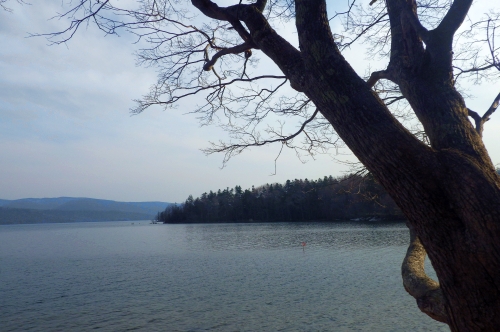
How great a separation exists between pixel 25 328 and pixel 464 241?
14.8 meters

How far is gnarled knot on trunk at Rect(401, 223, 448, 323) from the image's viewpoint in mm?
2360

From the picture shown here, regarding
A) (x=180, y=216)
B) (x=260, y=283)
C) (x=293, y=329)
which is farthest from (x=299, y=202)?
(x=293, y=329)

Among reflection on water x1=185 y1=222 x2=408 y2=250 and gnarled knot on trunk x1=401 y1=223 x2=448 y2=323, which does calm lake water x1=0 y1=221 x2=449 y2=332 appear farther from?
gnarled knot on trunk x1=401 y1=223 x2=448 y2=323

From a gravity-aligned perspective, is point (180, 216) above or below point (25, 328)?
above

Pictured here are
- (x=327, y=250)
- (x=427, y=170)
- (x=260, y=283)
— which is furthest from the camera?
(x=327, y=250)

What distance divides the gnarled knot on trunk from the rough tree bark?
24 mm

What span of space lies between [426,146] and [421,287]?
105 centimetres

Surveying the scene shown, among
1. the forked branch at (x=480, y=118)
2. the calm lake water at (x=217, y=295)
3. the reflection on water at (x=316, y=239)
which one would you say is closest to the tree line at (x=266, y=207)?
the reflection on water at (x=316, y=239)

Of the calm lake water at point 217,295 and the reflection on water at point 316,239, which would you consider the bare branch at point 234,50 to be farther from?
the reflection on water at point 316,239

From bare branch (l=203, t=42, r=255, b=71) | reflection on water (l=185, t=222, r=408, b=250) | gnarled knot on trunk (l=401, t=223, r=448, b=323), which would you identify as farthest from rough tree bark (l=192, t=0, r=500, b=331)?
reflection on water (l=185, t=222, r=408, b=250)

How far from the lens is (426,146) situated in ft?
6.97

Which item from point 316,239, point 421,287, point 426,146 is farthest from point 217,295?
point 316,239

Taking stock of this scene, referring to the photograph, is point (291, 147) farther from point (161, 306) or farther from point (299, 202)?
point (299, 202)

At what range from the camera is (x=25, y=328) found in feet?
42.4
